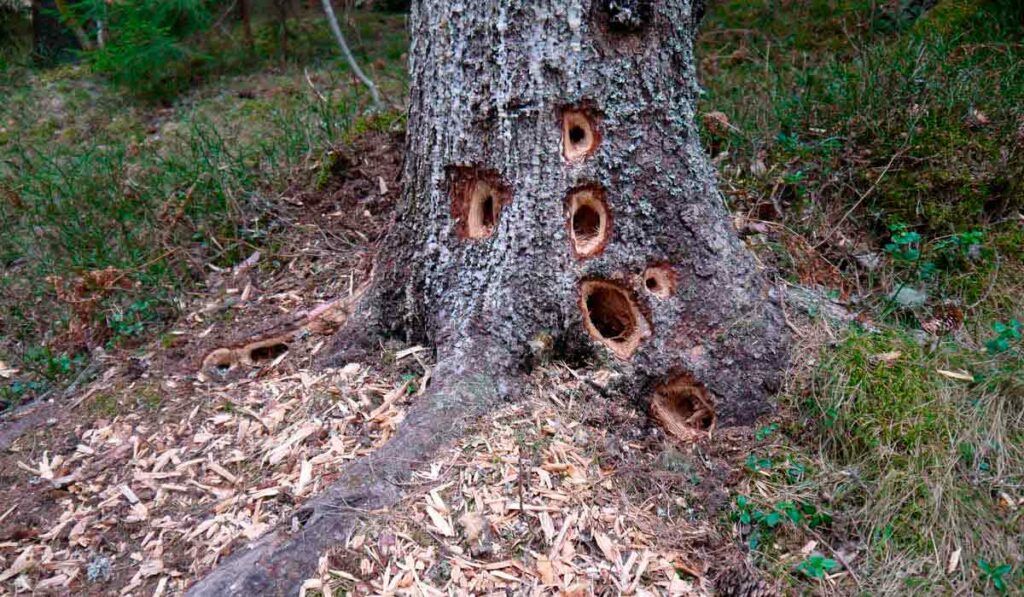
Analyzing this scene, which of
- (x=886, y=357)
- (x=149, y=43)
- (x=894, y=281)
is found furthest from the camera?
(x=149, y=43)

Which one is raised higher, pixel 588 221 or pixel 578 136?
pixel 578 136

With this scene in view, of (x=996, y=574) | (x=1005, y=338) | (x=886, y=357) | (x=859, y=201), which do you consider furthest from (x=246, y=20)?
(x=996, y=574)

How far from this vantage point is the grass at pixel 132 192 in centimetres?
381

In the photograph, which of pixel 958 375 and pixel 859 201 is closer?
pixel 958 375

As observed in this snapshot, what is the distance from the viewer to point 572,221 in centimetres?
273

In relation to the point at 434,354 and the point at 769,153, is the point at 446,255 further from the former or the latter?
the point at 769,153

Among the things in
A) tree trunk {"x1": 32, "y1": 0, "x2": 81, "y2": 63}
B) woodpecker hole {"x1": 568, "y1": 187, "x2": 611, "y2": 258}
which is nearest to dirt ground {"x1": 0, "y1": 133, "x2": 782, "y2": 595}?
woodpecker hole {"x1": 568, "y1": 187, "x2": 611, "y2": 258}

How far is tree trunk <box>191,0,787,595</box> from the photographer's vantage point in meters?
2.55

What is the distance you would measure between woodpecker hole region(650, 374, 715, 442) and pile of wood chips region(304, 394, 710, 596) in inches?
15.8

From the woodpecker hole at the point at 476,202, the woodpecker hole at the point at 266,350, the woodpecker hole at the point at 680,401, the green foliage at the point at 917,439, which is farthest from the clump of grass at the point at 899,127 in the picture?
the woodpecker hole at the point at 266,350

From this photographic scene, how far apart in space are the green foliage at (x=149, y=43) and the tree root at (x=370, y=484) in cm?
511

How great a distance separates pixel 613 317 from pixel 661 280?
10.1 inches

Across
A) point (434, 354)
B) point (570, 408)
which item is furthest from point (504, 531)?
point (434, 354)

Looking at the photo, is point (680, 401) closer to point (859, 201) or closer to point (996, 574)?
point (996, 574)
